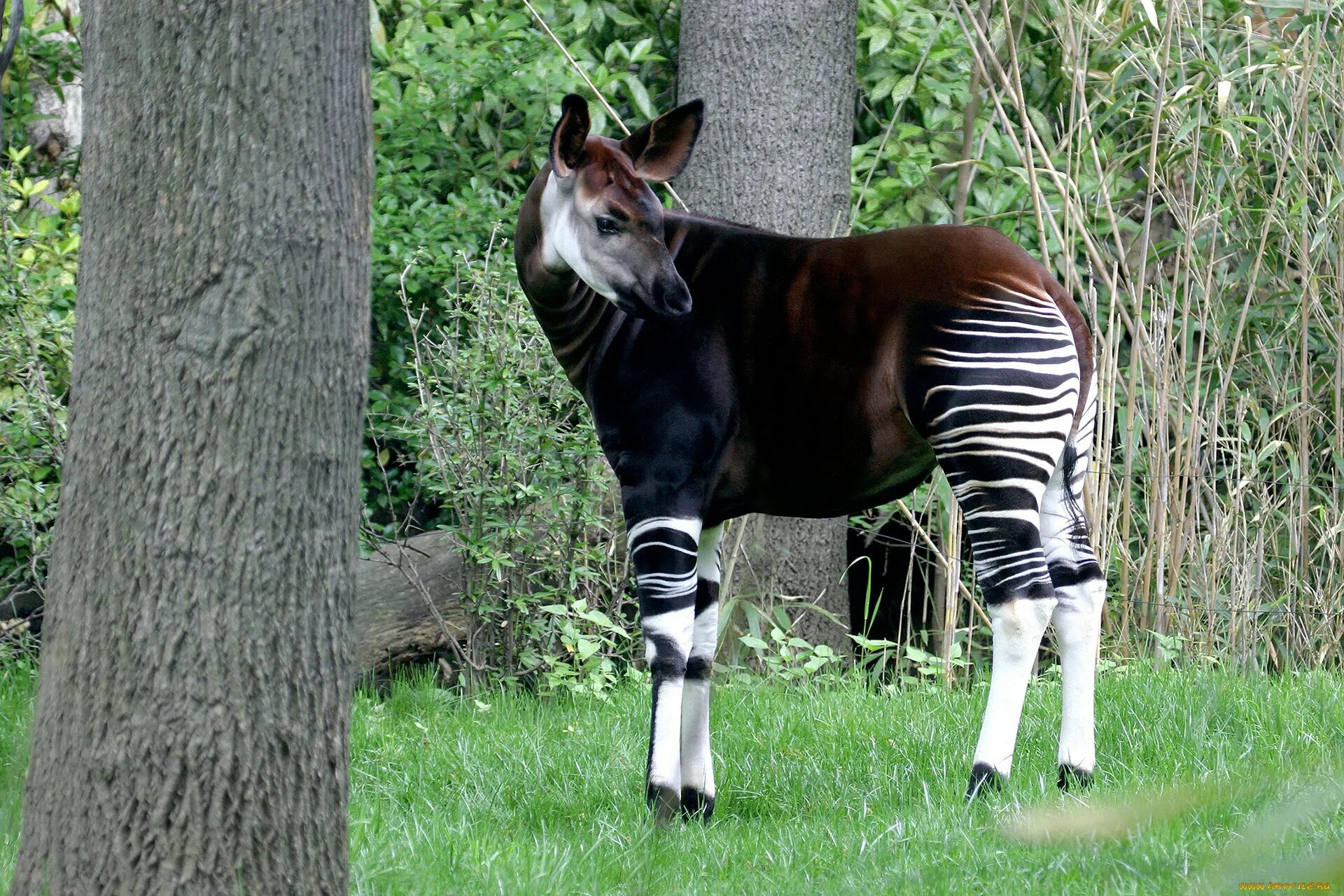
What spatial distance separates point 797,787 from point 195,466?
1.95m

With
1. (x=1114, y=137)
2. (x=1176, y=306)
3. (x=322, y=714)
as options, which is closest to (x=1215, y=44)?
(x=1114, y=137)

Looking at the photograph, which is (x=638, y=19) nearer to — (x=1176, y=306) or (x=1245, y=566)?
(x=1176, y=306)

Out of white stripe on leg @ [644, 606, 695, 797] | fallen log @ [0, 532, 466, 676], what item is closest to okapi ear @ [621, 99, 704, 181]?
white stripe on leg @ [644, 606, 695, 797]

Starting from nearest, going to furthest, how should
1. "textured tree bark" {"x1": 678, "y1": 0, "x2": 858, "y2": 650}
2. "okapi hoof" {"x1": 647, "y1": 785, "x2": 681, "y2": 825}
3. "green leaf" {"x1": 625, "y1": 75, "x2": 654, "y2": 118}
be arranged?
1. "okapi hoof" {"x1": 647, "y1": 785, "x2": 681, "y2": 825}
2. "textured tree bark" {"x1": 678, "y1": 0, "x2": 858, "y2": 650}
3. "green leaf" {"x1": 625, "y1": 75, "x2": 654, "y2": 118}

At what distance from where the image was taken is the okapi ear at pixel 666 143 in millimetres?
3037

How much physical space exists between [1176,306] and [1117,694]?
1.71 meters

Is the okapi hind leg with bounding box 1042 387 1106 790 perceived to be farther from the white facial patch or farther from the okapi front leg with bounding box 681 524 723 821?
the white facial patch

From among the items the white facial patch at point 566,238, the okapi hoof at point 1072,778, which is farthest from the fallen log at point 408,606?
the okapi hoof at point 1072,778

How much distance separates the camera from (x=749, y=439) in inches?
120

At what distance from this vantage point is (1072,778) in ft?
9.85

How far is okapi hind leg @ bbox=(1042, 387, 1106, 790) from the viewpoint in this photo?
3023 mm

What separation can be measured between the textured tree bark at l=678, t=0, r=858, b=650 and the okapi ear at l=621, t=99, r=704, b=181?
187 cm

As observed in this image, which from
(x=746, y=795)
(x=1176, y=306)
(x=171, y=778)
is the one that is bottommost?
(x=746, y=795)

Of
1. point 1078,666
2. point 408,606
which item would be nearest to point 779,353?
point 1078,666
